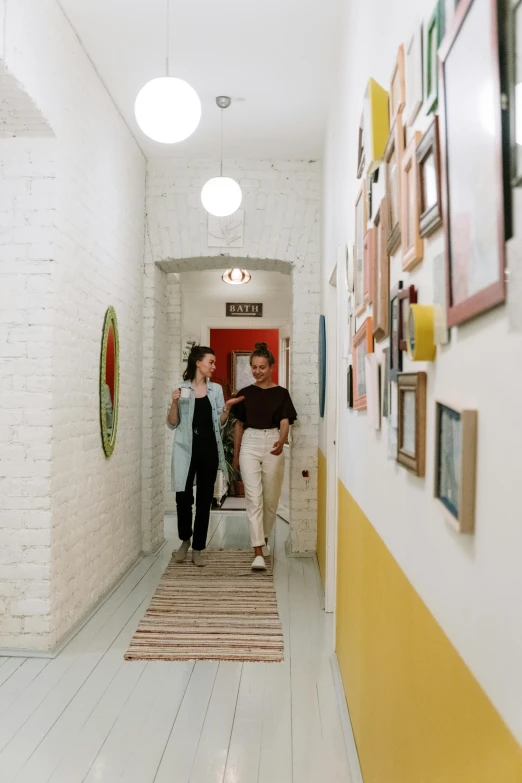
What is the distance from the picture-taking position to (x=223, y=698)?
2867 mm

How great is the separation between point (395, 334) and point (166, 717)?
1.89 m

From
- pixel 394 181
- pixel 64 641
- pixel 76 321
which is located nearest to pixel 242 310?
pixel 76 321

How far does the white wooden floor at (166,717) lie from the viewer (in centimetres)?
229

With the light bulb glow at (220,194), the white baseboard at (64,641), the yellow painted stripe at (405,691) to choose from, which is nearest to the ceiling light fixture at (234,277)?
the light bulb glow at (220,194)

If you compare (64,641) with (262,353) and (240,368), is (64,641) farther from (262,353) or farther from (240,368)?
(240,368)

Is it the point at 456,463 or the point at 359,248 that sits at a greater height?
the point at 359,248

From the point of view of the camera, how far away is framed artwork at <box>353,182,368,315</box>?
2.45m

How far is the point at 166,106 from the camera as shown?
9.23 feet

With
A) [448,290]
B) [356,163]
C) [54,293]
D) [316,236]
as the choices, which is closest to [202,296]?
[316,236]

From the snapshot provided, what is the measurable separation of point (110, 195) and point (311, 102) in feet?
4.68

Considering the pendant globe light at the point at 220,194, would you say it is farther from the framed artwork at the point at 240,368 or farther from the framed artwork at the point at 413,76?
the framed artwork at the point at 240,368

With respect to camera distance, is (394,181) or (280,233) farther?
(280,233)

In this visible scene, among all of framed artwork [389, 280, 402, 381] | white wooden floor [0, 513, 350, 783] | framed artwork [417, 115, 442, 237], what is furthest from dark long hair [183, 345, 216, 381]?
framed artwork [417, 115, 442, 237]

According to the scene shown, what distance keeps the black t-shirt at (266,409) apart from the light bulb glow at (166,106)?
8.73ft
